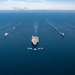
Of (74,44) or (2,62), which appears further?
(74,44)

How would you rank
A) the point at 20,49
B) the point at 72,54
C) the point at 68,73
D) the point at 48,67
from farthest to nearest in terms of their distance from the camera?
the point at 20,49, the point at 72,54, the point at 48,67, the point at 68,73

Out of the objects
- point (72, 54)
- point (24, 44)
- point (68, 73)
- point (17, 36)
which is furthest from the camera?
point (17, 36)

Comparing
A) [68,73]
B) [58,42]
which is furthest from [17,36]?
[68,73]

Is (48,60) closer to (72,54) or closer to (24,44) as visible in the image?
(72,54)

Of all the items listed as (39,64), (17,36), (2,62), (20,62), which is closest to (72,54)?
(39,64)

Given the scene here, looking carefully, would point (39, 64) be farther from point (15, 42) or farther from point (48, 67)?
point (15, 42)

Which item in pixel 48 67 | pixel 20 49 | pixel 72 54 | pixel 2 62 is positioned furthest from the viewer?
pixel 20 49

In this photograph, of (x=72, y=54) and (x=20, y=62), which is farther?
(x=72, y=54)

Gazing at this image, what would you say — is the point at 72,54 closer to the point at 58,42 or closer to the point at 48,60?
the point at 48,60

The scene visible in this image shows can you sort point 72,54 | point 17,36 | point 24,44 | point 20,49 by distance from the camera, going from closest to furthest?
point 72,54, point 20,49, point 24,44, point 17,36
